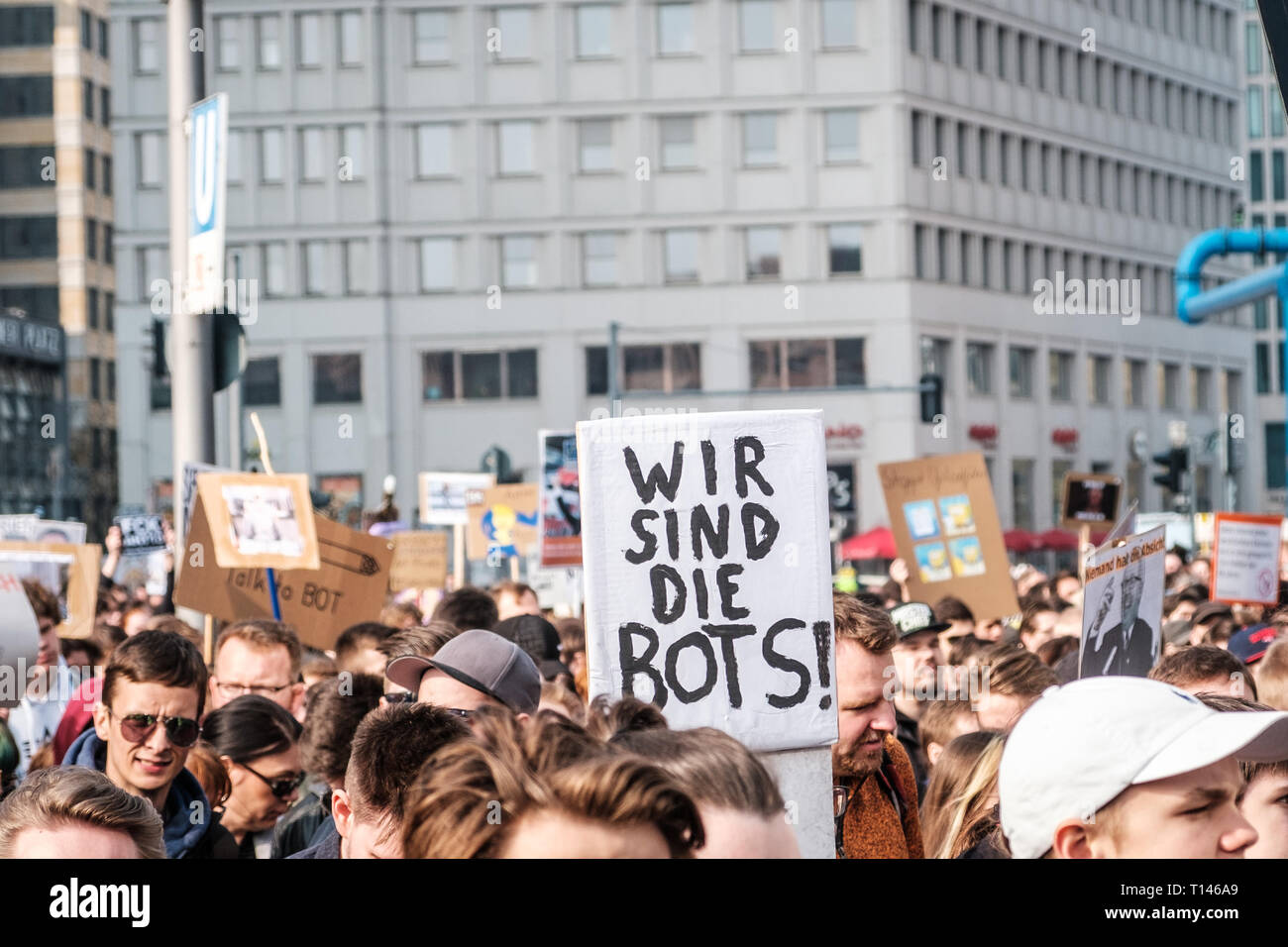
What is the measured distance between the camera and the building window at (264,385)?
6225cm

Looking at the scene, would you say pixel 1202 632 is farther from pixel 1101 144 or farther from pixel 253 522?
pixel 1101 144

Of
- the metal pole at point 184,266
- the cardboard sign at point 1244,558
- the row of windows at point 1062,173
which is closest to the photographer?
the metal pole at point 184,266

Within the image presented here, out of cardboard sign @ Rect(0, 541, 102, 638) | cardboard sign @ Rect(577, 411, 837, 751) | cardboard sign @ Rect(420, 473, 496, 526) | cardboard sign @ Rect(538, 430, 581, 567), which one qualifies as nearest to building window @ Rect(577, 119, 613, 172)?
cardboard sign @ Rect(420, 473, 496, 526)

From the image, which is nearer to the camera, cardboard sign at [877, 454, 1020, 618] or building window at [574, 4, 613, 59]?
cardboard sign at [877, 454, 1020, 618]

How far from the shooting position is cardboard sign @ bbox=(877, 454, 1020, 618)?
41.0 feet

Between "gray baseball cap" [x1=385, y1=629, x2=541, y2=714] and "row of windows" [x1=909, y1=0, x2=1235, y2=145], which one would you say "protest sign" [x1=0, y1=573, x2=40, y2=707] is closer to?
"gray baseball cap" [x1=385, y1=629, x2=541, y2=714]

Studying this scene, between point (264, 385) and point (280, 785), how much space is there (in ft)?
188

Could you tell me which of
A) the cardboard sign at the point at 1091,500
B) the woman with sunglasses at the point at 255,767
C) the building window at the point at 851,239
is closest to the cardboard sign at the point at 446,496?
the cardboard sign at the point at 1091,500

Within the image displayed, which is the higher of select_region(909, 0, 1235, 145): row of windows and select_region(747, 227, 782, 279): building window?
select_region(909, 0, 1235, 145): row of windows

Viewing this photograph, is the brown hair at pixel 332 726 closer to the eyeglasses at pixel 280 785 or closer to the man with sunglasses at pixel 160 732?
the eyeglasses at pixel 280 785

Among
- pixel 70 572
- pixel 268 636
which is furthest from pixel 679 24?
pixel 268 636

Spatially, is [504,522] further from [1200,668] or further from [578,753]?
[578,753]

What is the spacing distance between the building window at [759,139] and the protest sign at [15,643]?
188 ft

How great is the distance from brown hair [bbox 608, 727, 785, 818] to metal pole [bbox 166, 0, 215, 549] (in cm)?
780
